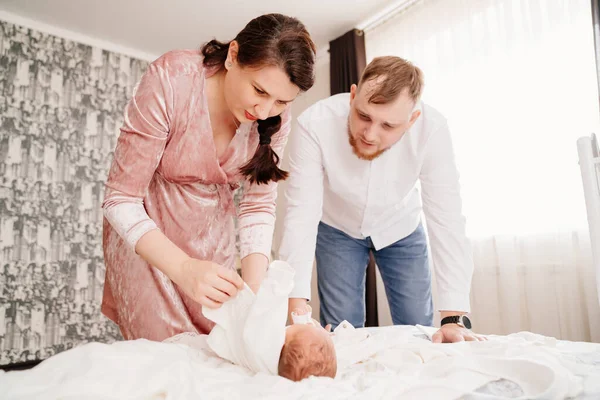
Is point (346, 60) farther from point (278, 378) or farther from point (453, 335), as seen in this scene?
point (278, 378)

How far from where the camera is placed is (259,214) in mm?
1381

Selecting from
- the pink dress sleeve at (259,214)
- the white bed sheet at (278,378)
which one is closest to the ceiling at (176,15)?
the pink dress sleeve at (259,214)

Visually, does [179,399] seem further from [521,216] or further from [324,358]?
[521,216]

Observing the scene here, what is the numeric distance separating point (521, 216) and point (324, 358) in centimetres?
206

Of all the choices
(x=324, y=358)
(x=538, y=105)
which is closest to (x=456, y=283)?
(x=324, y=358)

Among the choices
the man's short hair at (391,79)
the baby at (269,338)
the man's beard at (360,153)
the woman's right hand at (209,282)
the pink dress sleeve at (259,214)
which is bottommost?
the baby at (269,338)

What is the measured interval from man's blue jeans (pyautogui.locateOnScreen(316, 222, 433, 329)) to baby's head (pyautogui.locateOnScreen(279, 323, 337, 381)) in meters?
0.89

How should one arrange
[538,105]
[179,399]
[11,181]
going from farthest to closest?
[11,181] → [538,105] → [179,399]

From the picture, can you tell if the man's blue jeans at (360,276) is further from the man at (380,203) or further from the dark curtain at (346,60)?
the dark curtain at (346,60)

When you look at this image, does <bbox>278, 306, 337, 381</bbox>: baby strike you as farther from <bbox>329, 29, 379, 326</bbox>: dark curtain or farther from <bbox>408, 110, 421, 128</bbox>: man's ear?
<bbox>329, 29, 379, 326</bbox>: dark curtain

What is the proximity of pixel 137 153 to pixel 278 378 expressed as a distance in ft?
1.98

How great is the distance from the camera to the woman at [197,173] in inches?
42.0

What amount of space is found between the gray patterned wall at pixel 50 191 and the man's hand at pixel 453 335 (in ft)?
10.4

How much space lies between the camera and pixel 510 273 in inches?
104
